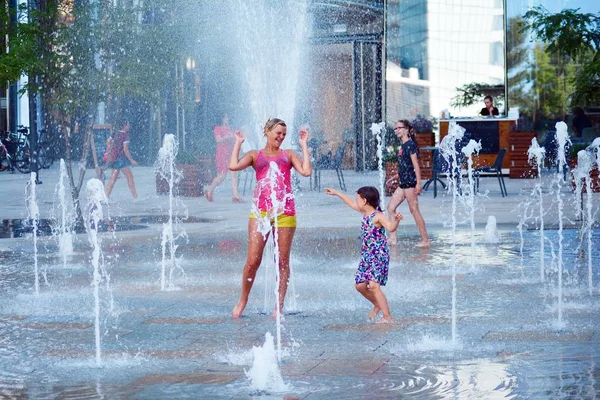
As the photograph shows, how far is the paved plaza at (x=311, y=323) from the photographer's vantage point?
6.92 meters

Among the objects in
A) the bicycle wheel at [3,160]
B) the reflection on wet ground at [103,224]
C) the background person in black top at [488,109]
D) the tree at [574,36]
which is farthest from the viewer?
the bicycle wheel at [3,160]

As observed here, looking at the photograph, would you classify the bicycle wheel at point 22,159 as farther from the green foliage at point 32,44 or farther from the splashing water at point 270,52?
the green foliage at point 32,44

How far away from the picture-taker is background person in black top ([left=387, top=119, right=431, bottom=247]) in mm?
14367

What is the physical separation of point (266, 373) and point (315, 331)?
198cm

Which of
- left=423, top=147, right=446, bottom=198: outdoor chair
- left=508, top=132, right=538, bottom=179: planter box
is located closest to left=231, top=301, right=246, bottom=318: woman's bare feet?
left=423, top=147, right=446, bottom=198: outdoor chair

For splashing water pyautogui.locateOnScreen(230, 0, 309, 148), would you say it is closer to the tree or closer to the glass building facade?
the glass building facade

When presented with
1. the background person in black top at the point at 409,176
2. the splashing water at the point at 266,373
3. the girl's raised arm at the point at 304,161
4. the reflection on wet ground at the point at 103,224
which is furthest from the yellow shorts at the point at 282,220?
the reflection on wet ground at the point at 103,224

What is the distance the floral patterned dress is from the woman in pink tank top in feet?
1.85

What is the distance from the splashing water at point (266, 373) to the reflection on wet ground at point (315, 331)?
0.07m

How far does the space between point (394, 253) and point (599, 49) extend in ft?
57.9

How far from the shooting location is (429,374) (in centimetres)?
712

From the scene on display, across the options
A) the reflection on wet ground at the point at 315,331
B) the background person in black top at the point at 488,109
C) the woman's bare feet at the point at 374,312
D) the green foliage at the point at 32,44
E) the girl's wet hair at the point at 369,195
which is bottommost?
the reflection on wet ground at the point at 315,331

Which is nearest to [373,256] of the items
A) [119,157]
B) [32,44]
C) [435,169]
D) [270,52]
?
[32,44]

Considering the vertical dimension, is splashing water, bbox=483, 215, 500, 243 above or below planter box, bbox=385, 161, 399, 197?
below
